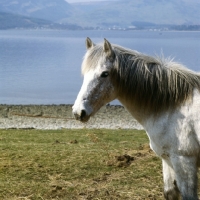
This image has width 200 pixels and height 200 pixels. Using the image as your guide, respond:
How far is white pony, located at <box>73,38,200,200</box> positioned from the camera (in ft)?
13.2

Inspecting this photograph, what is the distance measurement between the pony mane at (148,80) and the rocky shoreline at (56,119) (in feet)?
43.6

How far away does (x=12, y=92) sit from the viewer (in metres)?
35.8

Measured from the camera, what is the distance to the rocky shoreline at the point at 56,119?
64.5ft

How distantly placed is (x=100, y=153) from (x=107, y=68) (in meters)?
4.53

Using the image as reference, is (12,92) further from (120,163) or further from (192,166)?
(192,166)

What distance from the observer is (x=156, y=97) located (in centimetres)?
430

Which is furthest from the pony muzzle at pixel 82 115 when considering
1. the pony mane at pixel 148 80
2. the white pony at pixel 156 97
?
the pony mane at pixel 148 80

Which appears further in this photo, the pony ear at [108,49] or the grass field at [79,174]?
the grass field at [79,174]

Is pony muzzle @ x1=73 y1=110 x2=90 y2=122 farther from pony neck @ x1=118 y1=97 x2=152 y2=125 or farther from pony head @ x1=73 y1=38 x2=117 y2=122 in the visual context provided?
pony neck @ x1=118 y1=97 x2=152 y2=125

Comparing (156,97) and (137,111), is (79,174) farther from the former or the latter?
(156,97)

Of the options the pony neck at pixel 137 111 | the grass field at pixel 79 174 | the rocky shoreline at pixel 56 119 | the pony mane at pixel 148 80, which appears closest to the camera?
the pony mane at pixel 148 80

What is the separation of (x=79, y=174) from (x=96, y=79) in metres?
3.17

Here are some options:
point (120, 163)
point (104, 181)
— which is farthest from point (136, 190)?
point (120, 163)

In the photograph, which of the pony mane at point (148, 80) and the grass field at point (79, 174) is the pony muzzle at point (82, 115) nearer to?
the pony mane at point (148, 80)
